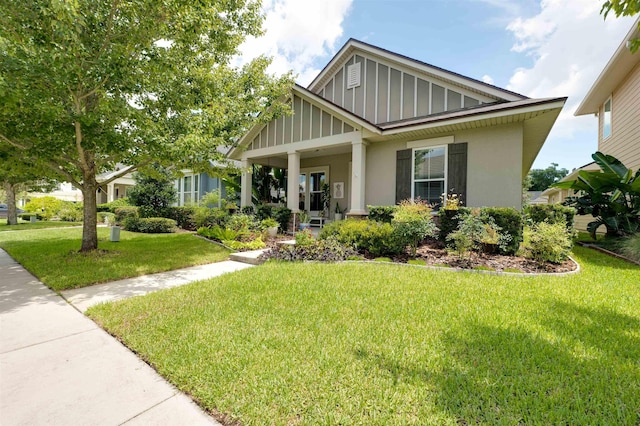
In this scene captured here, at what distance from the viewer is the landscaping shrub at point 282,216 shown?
37.4 ft

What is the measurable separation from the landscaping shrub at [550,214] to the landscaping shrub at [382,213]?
3618mm

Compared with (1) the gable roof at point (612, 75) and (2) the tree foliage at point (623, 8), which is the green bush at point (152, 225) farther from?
(1) the gable roof at point (612, 75)

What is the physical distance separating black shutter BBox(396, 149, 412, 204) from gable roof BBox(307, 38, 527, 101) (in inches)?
119

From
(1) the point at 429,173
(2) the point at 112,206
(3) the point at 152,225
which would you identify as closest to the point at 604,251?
(1) the point at 429,173

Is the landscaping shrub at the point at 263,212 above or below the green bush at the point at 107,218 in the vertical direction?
above

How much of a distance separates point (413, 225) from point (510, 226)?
2333mm

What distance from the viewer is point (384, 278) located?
527cm

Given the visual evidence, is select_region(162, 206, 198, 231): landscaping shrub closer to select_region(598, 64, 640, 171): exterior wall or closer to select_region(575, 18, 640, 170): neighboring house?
select_region(575, 18, 640, 170): neighboring house

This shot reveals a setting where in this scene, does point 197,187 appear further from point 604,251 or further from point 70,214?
point 604,251

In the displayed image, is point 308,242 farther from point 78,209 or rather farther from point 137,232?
point 78,209

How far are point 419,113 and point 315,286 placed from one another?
8.50m

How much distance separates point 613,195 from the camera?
8227mm

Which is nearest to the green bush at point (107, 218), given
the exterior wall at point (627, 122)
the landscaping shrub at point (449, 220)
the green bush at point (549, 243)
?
the landscaping shrub at point (449, 220)

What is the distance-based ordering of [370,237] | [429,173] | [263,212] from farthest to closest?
[263,212] < [429,173] < [370,237]
